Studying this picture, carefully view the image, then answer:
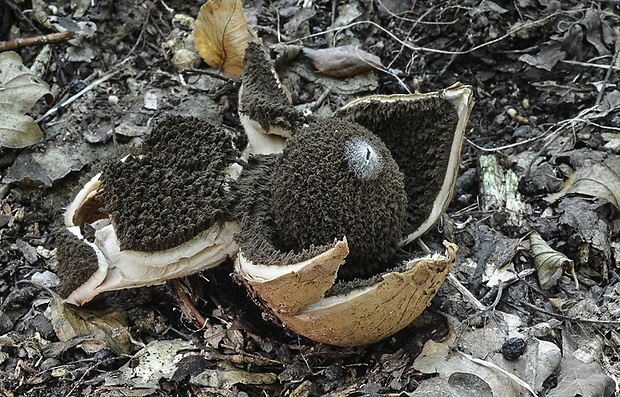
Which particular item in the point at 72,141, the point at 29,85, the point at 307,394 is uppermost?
the point at 29,85

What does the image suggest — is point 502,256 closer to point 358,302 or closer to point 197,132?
point 358,302

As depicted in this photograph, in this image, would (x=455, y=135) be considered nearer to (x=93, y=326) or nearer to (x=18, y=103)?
(x=93, y=326)

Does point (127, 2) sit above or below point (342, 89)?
above

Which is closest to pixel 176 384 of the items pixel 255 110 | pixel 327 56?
pixel 255 110

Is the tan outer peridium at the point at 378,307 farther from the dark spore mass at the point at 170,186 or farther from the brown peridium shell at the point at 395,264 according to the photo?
the dark spore mass at the point at 170,186

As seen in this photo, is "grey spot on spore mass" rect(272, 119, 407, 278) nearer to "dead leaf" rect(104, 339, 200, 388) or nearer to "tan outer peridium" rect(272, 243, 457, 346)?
"tan outer peridium" rect(272, 243, 457, 346)

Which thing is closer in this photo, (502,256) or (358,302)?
(358,302)

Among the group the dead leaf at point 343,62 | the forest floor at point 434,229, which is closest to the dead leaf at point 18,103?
the forest floor at point 434,229
